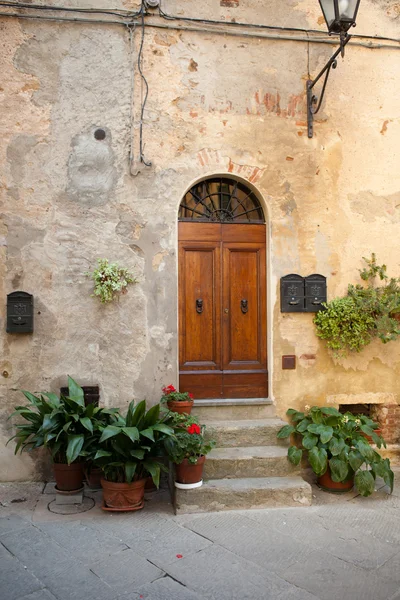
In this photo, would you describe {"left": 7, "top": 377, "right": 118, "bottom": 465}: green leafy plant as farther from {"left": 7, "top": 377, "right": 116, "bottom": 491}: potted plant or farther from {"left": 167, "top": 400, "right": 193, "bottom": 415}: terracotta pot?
{"left": 167, "top": 400, "right": 193, "bottom": 415}: terracotta pot

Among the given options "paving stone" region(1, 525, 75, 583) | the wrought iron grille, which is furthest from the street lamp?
"paving stone" region(1, 525, 75, 583)

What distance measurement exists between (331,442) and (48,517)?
8.71 feet

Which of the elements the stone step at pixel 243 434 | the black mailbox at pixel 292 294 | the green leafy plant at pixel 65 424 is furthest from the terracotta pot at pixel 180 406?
the black mailbox at pixel 292 294

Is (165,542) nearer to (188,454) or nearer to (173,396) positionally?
(188,454)

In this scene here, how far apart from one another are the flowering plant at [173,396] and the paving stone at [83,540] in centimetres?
137

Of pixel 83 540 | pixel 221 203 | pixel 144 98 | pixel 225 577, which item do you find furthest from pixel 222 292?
pixel 225 577

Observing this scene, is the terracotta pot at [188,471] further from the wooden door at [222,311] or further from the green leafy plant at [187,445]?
the wooden door at [222,311]

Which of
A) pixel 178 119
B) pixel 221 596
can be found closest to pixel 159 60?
pixel 178 119

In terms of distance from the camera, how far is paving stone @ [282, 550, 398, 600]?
3125 mm

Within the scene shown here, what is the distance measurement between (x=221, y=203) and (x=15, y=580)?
4013 millimetres

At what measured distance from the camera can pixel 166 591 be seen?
3113 millimetres

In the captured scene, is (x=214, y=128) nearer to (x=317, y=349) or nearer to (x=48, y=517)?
(x=317, y=349)

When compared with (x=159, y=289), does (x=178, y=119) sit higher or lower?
higher

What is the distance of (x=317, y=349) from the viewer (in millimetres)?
5516
